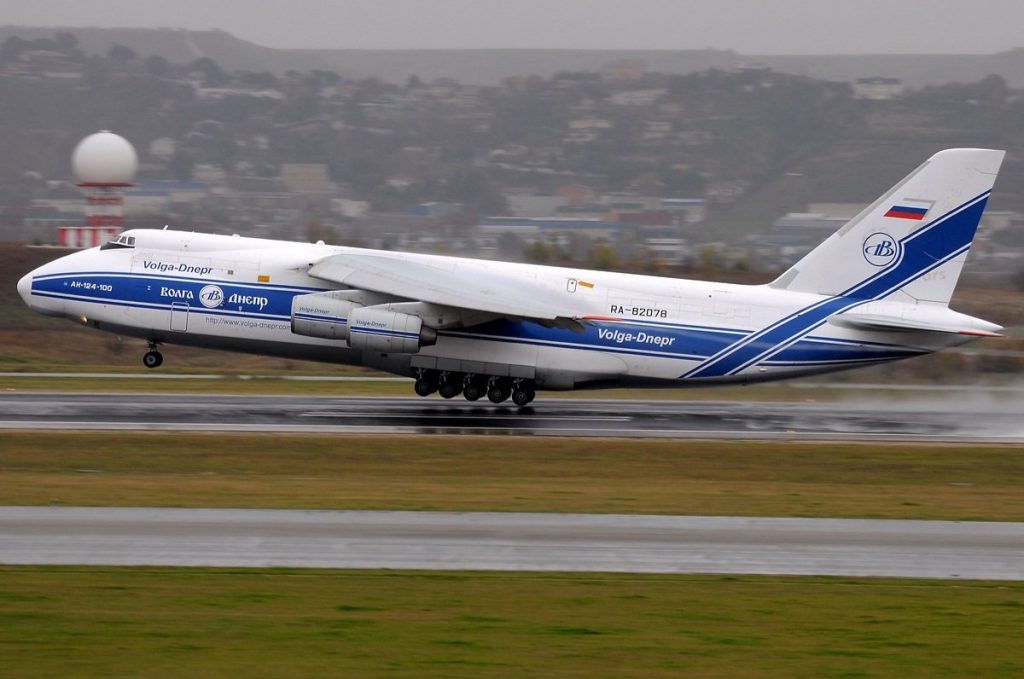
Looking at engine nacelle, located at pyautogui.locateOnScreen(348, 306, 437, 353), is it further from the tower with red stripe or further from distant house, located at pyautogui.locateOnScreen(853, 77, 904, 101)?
distant house, located at pyautogui.locateOnScreen(853, 77, 904, 101)

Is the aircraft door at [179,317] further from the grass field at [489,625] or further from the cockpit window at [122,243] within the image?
the grass field at [489,625]

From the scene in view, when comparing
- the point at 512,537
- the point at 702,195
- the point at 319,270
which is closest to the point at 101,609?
the point at 512,537

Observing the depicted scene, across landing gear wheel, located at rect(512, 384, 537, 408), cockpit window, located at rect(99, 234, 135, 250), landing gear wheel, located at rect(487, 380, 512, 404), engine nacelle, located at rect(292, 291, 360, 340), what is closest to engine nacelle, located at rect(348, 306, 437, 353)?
engine nacelle, located at rect(292, 291, 360, 340)

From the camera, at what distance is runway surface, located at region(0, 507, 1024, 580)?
45.5 ft

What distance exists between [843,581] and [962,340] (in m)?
15.8

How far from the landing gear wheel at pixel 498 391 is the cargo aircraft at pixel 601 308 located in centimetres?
3

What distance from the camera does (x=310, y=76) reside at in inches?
7028

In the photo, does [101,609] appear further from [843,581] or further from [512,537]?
[843,581]

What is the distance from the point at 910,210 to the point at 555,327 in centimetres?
821

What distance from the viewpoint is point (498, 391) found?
93.5 ft

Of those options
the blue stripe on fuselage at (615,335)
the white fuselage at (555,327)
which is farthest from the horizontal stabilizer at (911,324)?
the blue stripe on fuselage at (615,335)

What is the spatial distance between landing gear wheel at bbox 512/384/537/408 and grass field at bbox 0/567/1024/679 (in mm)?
15111

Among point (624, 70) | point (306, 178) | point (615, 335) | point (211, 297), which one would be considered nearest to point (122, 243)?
point (211, 297)

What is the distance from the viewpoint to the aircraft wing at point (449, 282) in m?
26.7
